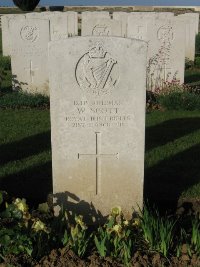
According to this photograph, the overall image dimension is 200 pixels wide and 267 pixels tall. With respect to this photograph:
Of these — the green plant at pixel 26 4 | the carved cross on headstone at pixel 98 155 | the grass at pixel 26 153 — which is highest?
the green plant at pixel 26 4

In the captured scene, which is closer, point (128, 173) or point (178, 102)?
point (128, 173)

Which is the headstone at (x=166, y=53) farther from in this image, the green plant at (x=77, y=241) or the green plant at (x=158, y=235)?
the green plant at (x=77, y=241)

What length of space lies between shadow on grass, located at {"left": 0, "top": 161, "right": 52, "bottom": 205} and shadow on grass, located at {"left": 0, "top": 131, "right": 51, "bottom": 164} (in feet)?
1.77

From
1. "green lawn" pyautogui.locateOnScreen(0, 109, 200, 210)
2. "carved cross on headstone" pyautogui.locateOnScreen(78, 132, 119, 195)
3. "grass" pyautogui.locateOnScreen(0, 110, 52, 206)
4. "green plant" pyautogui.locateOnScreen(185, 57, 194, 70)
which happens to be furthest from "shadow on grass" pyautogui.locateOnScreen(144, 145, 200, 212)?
"green plant" pyautogui.locateOnScreen(185, 57, 194, 70)

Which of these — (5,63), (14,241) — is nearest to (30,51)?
(5,63)

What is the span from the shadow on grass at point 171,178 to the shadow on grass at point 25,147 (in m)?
1.63

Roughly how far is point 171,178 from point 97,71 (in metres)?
2.09

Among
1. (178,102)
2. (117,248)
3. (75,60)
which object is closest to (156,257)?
(117,248)

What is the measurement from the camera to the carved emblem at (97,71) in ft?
13.4

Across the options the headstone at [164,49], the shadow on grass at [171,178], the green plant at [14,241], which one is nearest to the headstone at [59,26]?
the headstone at [164,49]

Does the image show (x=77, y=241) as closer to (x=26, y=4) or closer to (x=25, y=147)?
(x=25, y=147)

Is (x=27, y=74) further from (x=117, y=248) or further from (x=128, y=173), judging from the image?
(x=117, y=248)

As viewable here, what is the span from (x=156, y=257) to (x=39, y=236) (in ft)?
2.86

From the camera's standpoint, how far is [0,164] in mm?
6195
